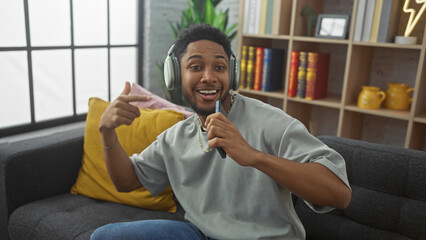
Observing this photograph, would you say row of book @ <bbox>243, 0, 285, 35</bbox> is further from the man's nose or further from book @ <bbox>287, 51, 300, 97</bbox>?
the man's nose

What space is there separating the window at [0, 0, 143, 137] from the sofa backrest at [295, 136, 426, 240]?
196 cm

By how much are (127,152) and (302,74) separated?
1.42 m

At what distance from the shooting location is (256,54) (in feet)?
9.35

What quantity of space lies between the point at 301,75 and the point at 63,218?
5.85ft

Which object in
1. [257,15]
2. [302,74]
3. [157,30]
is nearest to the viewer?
[302,74]

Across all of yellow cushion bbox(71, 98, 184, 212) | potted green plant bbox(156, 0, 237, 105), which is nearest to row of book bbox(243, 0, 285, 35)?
potted green plant bbox(156, 0, 237, 105)

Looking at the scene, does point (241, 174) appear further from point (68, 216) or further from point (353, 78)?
point (353, 78)

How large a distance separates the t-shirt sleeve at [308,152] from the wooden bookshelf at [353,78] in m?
1.52

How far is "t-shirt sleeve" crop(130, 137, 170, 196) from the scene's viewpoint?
1371 millimetres

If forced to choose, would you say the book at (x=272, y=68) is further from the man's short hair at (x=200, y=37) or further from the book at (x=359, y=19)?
the man's short hair at (x=200, y=37)

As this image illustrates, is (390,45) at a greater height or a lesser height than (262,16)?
lesser

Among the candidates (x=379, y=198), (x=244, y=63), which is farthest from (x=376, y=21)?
(x=379, y=198)

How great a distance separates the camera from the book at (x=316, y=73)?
2.62 meters

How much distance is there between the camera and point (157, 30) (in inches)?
130
